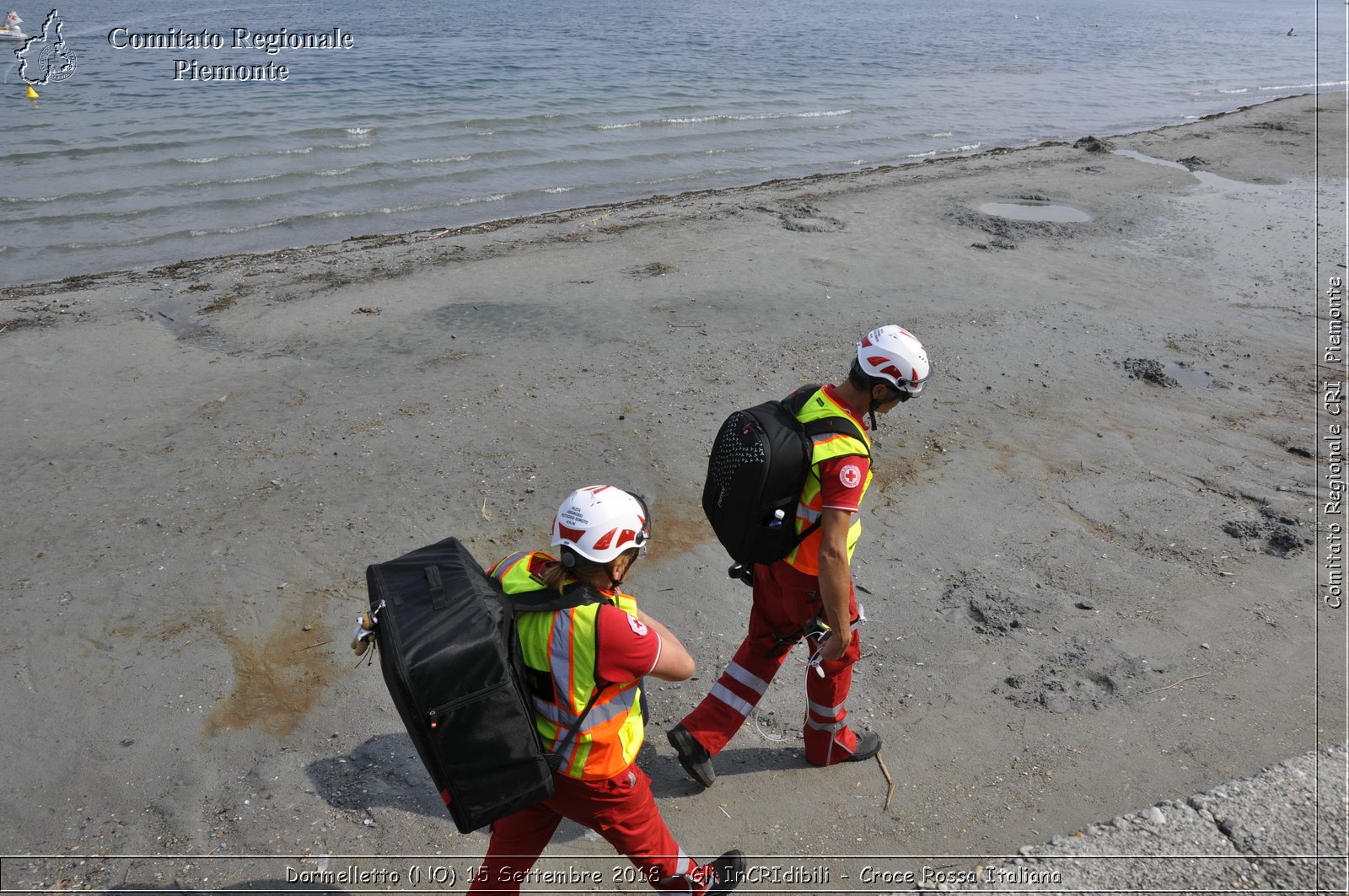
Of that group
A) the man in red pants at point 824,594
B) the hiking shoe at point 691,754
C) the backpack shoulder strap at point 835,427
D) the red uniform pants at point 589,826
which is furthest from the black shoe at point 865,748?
the backpack shoulder strap at point 835,427

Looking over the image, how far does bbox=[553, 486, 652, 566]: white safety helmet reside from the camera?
283 cm

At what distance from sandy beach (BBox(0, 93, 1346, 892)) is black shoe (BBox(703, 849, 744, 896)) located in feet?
1.48

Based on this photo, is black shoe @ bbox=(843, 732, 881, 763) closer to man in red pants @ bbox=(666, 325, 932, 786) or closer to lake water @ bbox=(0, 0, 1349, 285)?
man in red pants @ bbox=(666, 325, 932, 786)

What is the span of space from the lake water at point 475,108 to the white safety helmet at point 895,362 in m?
12.2

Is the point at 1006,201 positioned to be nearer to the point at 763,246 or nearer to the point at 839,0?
the point at 763,246

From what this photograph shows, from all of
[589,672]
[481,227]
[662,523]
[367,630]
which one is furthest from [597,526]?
[481,227]

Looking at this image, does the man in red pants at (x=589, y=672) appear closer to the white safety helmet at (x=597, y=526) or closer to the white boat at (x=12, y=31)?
the white safety helmet at (x=597, y=526)

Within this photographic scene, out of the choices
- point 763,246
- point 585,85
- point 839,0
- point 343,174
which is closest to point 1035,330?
point 763,246

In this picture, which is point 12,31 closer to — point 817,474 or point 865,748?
point 817,474

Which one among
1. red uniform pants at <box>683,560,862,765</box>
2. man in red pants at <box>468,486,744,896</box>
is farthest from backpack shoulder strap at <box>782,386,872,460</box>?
man in red pants at <box>468,486,744,896</box>

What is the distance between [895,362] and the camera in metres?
3.74

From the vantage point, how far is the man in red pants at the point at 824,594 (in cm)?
362

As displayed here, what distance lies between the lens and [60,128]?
1834 centimetres

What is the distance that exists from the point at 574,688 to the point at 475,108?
21.2m
